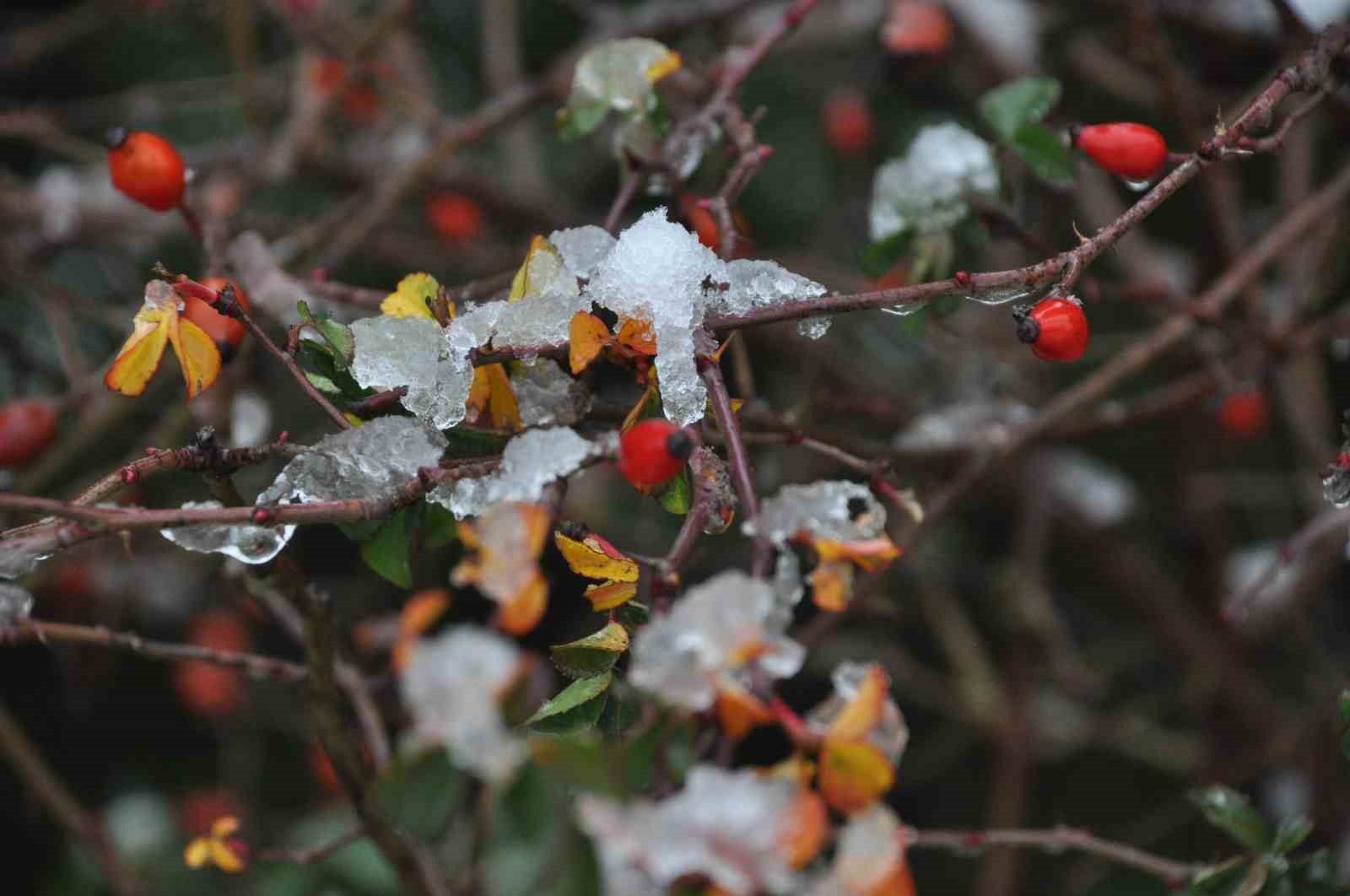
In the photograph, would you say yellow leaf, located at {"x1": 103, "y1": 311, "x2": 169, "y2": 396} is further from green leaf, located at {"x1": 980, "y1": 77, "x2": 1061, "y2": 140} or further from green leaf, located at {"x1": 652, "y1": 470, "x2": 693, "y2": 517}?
green leaf, located at {"x1": 980, "y1": 77, "x2": 1061, "y2": 140}

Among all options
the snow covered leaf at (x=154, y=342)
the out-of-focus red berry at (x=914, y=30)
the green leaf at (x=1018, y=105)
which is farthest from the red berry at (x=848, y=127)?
the snow covered leaf at (x=154, y=342)

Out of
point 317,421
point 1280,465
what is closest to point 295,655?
point 317,421

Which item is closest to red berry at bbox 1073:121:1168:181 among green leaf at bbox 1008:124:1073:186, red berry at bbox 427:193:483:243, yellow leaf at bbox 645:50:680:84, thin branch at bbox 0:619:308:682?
green leaf at bbox 1008:124:1073:186

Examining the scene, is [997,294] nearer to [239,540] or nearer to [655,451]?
[655,451]

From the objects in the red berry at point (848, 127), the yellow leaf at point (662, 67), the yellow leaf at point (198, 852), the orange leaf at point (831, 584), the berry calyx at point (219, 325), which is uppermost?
the yellow leaf at point (662, 67)

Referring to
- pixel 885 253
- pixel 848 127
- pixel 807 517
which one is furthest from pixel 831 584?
pixel 848 127

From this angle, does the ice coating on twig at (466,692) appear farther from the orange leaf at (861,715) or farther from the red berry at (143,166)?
the red berry at (143,166)
